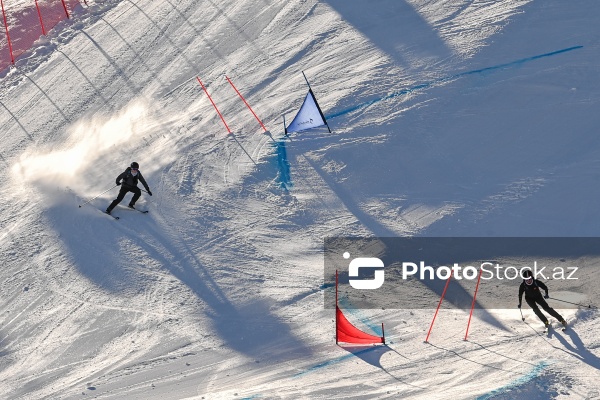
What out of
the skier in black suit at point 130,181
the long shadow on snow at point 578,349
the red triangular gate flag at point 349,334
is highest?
the skier in black suit at point 130,181

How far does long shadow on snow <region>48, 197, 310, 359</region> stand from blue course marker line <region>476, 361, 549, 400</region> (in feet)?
9.30

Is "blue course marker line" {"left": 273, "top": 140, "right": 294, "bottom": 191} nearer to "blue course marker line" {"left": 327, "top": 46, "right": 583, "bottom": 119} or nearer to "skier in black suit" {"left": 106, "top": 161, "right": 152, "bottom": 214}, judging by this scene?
"blue course marker line" {"left": 327, "top": 46, "right": 583, "bottom": 119}

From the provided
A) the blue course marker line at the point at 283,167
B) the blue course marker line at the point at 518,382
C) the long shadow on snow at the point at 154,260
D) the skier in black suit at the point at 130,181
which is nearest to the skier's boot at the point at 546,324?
the blue course marker line at the point at 518,382

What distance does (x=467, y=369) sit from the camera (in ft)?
49.6

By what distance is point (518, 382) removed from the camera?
14.7 meters

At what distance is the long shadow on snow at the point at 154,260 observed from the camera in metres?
16.3

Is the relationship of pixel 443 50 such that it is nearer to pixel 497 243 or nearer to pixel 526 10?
pixel 526 10

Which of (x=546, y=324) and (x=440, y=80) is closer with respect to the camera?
(x=546, y=324)

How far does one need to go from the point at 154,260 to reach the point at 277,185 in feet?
8.73

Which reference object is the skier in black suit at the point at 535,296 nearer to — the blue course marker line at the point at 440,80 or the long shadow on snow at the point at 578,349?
the long shadow on snow at the point at 578,349

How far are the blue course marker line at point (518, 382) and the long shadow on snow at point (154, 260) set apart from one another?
2835 mm

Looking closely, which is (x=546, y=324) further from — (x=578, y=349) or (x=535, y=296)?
(x=578, y=349)

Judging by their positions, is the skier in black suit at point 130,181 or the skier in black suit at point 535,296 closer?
the skier in black suit at point 535,296

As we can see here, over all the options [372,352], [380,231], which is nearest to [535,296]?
[372,352]
